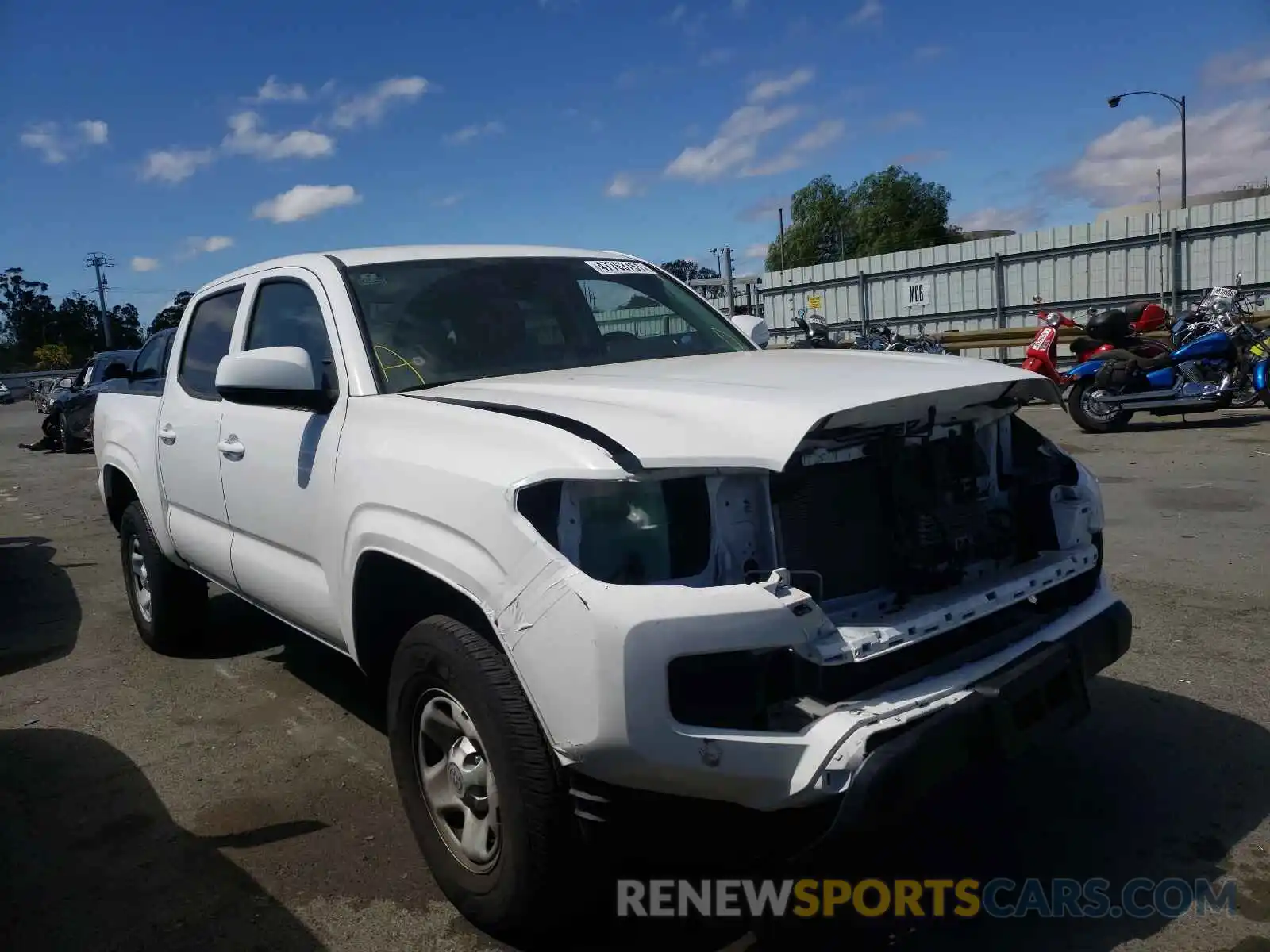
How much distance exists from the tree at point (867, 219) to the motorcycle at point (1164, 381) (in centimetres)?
6270

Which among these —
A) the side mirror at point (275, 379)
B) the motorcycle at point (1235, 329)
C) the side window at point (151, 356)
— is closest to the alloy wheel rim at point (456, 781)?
the side mirror at point (275, 379)

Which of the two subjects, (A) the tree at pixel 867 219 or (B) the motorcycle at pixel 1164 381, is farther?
(A) the tree at pixel 867 219

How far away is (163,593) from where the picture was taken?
5234mm

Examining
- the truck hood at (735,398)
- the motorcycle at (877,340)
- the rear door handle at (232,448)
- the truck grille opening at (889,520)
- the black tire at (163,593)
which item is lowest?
the black tire at (163,593)

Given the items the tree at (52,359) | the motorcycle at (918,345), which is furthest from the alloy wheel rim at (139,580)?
the tree at (52,359)

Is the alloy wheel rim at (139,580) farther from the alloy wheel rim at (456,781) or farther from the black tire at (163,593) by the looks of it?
the alloy wheel rim at (456,781)

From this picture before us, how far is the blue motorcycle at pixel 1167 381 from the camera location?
11164 millimetres

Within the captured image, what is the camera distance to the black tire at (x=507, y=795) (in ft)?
7.95

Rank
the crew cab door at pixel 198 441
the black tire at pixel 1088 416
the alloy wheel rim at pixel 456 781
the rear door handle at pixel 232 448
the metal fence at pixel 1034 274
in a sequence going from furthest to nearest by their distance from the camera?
the metal fence at pixel 1034 274
the black tire at pixel 1088 416
the crew cab door at pixel 198 441
the rear door handle at pixel 232 448
the alloy wheel rim at pixel 456 781

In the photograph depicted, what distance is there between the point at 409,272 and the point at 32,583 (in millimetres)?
5533

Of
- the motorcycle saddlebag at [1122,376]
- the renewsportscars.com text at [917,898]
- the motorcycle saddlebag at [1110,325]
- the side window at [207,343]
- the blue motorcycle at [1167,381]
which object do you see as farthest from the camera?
the motorcycle saddlebag at [1110,325]

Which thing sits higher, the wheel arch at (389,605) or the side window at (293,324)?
the side window at (293,324)

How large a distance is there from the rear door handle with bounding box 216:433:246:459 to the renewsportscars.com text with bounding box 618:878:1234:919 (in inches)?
87.6

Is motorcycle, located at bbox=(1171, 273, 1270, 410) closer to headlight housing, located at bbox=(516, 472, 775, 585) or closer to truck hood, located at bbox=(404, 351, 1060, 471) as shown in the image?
truck hood, located at bbox=(404, 351, 1060, 471)
